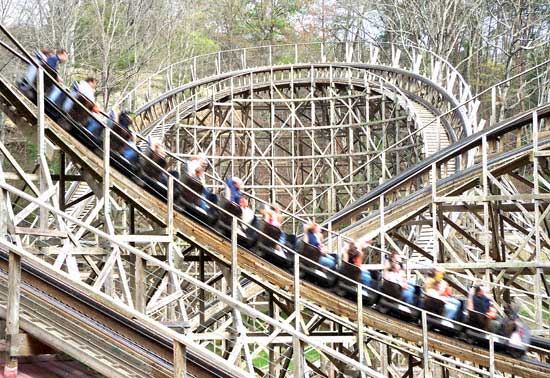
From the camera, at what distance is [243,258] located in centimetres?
1373

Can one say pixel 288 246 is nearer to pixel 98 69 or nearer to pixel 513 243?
pixel 513 243

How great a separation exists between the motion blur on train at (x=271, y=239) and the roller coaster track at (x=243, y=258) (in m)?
0.12

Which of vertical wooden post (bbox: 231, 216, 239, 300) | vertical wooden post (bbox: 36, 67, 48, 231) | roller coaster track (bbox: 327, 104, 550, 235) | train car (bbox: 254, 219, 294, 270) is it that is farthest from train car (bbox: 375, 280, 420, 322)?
vertical wooden post (bbox: 36, 67, 48, 231)

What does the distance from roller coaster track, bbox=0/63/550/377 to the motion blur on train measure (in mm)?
120

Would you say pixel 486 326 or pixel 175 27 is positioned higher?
pixel 175 27

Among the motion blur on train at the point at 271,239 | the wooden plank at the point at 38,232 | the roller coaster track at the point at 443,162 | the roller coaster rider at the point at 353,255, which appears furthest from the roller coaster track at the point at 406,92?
Answer: the wooden plank at the point at 38,232

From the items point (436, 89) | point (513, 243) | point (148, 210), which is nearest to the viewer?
point (148, 210)

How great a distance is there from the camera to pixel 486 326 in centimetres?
1441

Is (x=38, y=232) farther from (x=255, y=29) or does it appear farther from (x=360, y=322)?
(x=255, y=29)

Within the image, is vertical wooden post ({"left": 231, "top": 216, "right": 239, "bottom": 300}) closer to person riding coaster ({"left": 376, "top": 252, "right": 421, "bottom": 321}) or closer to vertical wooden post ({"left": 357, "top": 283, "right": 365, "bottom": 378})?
vertical wooden post ({"left": 357, "top": 283, "right": 365, "bottom": 378})

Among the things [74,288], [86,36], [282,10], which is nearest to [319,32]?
[282,10]

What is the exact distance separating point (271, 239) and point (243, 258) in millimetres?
476

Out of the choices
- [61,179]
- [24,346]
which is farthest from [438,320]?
[24,346]

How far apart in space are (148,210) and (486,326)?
5222 mm
